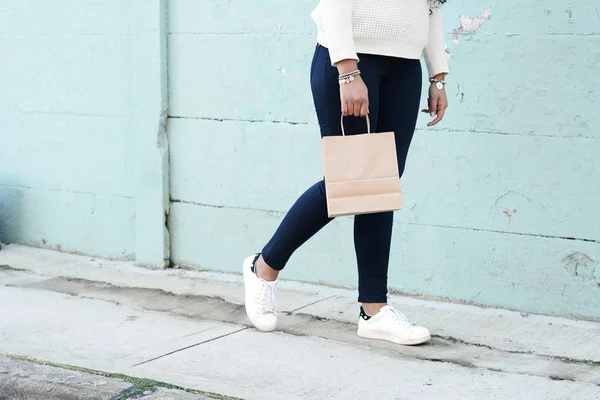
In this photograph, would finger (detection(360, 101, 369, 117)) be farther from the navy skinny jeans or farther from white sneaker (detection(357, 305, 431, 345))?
white sneaker (detection(357, 305, 431, 345))

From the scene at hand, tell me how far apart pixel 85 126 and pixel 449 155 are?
218cm

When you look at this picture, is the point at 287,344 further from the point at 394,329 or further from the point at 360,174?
the point at 360,174

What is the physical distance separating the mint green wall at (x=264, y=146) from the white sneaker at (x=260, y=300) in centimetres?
78

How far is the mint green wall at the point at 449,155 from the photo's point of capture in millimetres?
4117

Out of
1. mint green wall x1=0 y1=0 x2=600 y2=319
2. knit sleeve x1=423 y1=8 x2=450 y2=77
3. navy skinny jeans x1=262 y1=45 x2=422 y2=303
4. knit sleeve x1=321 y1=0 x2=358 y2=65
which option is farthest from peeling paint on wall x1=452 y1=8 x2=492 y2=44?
knit sleeve x1=321 y1=0 x2=358 y2=65

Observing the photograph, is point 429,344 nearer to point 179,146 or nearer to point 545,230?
point 545,230

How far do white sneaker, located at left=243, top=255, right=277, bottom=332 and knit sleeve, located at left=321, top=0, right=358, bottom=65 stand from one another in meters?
1.01

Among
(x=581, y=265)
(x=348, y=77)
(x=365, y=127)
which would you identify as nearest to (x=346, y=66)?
(x=348, y=77)

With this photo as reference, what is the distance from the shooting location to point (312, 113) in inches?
186

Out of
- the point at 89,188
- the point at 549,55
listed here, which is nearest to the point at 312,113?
the point at 549,55

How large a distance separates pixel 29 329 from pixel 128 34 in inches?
71.6

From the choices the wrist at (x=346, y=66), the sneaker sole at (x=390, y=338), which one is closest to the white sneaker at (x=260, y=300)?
the sneaker sole at (x=390, y=338)

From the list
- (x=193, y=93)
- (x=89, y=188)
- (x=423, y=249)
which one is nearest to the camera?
(x=423, y=249)

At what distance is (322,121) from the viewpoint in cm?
366
